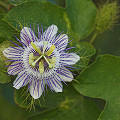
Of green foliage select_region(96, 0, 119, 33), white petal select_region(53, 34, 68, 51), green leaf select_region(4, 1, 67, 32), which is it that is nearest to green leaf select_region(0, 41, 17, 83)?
green leaf select_region(4, 1, 67, 32)

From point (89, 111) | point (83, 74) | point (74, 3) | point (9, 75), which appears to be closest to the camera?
point (9, 75)

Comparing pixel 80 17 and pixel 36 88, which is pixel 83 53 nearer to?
pixel 80 17

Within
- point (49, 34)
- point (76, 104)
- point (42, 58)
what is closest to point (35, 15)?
point (49, 34)

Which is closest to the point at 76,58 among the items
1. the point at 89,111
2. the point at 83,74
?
the point at 83,74

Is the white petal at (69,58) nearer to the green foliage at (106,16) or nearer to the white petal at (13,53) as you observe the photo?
the white petal at (13,53)

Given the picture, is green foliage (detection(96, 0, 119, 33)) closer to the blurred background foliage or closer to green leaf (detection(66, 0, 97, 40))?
green leaf (detection(66, 0, 97, 40))

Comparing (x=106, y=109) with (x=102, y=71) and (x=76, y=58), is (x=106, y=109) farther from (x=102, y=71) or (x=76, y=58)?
(x=76, y=58)

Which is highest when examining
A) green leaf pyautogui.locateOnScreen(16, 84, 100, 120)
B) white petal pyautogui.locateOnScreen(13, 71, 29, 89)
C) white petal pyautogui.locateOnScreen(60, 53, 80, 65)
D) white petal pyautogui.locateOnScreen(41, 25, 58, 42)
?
white petal pyautogui.locateOnScreen(41, 25, 58, 42)
